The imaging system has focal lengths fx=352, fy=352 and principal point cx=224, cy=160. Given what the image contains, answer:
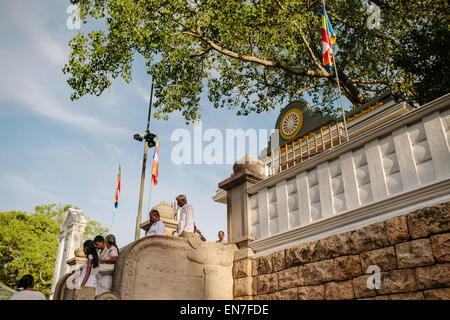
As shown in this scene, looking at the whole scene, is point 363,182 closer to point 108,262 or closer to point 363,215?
point 363,215

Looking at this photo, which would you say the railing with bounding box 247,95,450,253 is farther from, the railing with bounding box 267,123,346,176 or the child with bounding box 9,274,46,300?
the child with bounding box 9,274,46,300

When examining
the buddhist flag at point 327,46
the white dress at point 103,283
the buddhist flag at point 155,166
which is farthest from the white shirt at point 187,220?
the buddhist flag at point 155,166

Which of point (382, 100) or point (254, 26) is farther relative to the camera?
point (254, 26)

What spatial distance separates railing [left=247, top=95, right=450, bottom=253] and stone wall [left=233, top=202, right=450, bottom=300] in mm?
247

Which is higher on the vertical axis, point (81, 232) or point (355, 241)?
point (81, 232)

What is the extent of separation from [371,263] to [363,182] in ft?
4.40

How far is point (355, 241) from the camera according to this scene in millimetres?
5586

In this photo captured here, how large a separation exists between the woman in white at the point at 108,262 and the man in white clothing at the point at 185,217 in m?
1.42

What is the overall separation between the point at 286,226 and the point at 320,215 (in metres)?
0.80

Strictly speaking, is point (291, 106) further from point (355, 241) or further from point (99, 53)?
point (355, 241)

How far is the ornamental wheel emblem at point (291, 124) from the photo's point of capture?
17.2 metres

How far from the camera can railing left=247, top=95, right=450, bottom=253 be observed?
5.09m

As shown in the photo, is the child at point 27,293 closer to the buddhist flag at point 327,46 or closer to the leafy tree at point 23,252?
the buddhist flag at point 327,46
